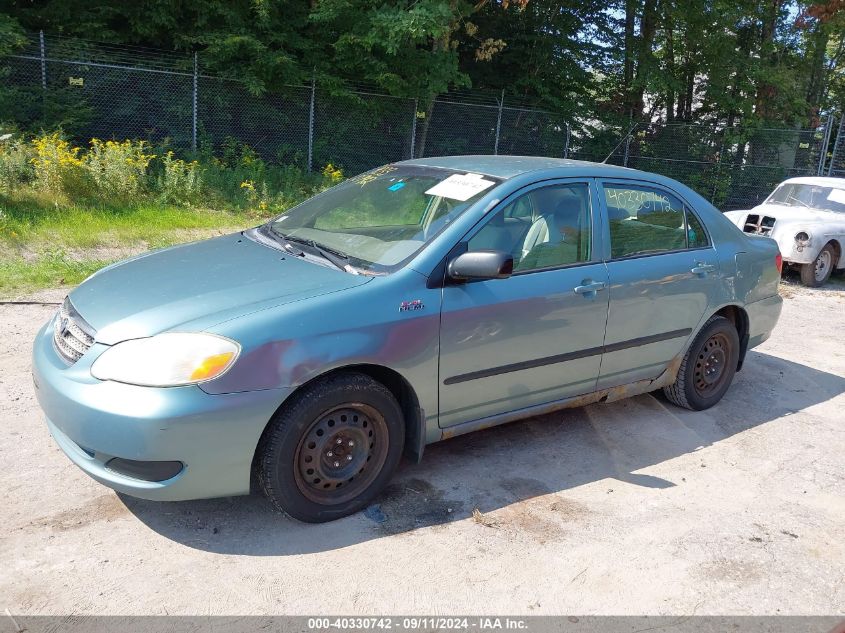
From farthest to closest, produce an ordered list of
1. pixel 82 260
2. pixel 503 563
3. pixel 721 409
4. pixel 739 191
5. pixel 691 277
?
pixel 739 191, pixel 82 260, pixel 721 409, pixel 691 277, pixel 503 563

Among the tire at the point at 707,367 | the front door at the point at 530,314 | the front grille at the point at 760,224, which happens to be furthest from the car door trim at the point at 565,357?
the front grille at the point at 760,224

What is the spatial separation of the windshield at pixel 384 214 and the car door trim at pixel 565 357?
701 mm

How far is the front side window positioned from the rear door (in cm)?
19

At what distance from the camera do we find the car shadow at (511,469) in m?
3.39

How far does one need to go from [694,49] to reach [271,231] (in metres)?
18.0

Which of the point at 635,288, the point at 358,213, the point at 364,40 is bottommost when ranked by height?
the point at 635,288

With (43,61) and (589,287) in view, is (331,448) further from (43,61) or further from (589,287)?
(43,61)

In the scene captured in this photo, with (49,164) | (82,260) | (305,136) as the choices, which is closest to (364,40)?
(305,136)

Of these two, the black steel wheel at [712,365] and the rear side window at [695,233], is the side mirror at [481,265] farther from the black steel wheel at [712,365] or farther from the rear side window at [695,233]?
→ the black steel wheel at [712,365]

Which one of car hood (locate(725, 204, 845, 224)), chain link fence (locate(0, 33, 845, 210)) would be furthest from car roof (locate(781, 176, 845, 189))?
chain link fence (locate(0, 33, 845, 210))

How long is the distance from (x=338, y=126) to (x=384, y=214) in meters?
11.3

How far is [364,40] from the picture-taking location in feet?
45.0

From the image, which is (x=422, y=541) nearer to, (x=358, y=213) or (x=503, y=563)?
(x=503, y=563)

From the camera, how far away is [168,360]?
303cm
